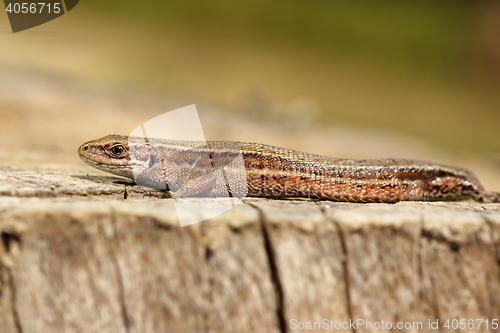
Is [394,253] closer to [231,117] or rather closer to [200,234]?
[200,234]

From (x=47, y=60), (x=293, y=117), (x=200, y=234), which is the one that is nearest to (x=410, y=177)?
(x=200, y=234)

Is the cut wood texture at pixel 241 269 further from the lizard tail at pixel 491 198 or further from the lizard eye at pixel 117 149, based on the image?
the lizard tail at pixel 491 198

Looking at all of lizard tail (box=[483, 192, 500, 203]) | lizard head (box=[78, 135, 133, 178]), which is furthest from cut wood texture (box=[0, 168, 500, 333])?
lizard tail (box=[483, 192, 500, 203])

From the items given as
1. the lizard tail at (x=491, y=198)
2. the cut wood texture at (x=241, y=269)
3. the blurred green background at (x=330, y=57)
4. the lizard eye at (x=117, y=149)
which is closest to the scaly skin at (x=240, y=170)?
the lizard eye at (x=117, y=149)

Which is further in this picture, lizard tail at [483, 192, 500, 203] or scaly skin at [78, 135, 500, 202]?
lizard tail at [483, 192, 500, 203]

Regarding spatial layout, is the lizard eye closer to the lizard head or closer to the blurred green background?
the lizard head
